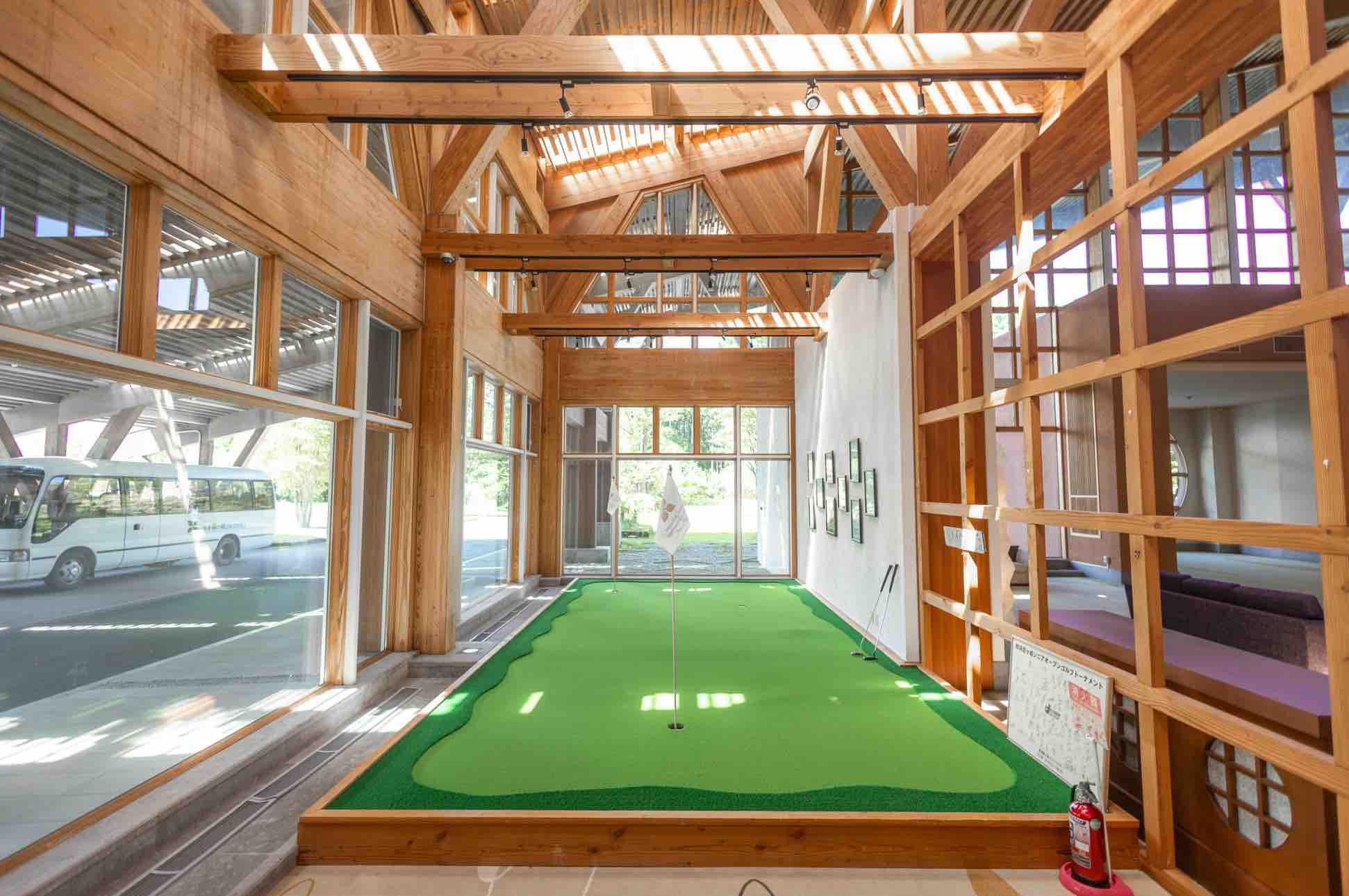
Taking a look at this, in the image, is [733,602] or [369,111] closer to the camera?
[369,111]

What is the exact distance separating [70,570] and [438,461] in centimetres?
304

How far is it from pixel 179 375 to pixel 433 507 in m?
2.66

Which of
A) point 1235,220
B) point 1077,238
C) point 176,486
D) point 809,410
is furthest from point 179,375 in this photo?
point 1235,220

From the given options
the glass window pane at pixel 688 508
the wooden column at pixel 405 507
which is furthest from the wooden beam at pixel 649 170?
the wooden column at pixel 405 507

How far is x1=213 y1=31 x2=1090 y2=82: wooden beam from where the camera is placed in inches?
124

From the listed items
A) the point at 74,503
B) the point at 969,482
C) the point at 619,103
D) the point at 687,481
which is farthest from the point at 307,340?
the point at 687,481

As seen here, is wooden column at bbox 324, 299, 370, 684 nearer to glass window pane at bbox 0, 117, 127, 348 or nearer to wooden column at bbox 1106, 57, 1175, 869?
glass window pane at bbox 0, 117, 127, 348

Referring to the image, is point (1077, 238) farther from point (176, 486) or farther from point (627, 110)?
point (176, 486)

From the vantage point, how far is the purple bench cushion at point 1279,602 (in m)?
3.08

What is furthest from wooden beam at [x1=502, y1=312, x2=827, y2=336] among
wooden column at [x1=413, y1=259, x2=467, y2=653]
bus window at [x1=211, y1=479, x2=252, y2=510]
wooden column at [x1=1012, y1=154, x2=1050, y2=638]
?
bus window at [x1=211, y1=479, x2=252, y2=510]

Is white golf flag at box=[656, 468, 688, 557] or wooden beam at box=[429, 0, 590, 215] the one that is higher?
wooden beam at box=[429, 0, 590, 215]

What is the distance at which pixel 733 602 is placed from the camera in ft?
26.2

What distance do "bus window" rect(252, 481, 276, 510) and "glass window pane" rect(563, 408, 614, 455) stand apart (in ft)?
20.8

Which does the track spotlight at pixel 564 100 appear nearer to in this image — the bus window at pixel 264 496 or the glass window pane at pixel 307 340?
the glass window pane at pixel 307 340
